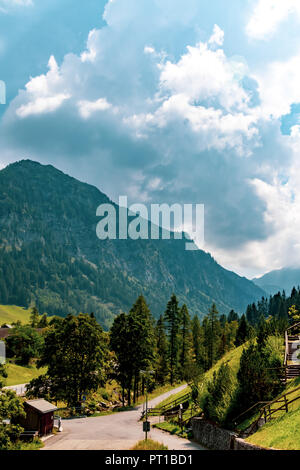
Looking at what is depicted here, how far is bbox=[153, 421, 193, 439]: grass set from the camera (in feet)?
124

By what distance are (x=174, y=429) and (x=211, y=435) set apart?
412 inches

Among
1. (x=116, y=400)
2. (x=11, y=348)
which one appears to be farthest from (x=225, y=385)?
(x=11, y=348)

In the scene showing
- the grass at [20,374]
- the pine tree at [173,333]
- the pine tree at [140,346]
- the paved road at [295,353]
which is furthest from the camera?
the pine tree at [173,333]

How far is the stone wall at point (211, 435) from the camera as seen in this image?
1112 inches

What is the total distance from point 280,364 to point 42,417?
890 inches

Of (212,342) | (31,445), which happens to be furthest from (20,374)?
(31,445)

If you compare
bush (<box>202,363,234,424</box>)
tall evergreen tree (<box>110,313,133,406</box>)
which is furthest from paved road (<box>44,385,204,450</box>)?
tall evergreen tree (<box>110,313,133,406</box>)

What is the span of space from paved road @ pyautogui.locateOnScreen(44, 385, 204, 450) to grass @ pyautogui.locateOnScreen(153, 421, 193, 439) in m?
0.75

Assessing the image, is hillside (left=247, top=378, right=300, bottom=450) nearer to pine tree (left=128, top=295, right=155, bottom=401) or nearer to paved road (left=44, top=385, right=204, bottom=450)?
paved road (left=44, top=385, right=204, bottom=450)

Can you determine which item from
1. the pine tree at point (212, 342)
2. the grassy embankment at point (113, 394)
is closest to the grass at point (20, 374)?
the grassy embankment at point (113, 394)

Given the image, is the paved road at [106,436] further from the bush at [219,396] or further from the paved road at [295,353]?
the paved road at [295,353]

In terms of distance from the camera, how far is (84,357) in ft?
199

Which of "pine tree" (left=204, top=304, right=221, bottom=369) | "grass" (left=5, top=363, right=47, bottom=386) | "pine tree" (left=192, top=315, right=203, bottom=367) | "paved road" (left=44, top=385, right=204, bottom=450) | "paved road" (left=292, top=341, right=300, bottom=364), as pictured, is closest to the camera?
"paved road" (left=44, top=385, right=204, bottom=450)

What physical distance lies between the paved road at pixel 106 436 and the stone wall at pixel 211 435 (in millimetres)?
840
